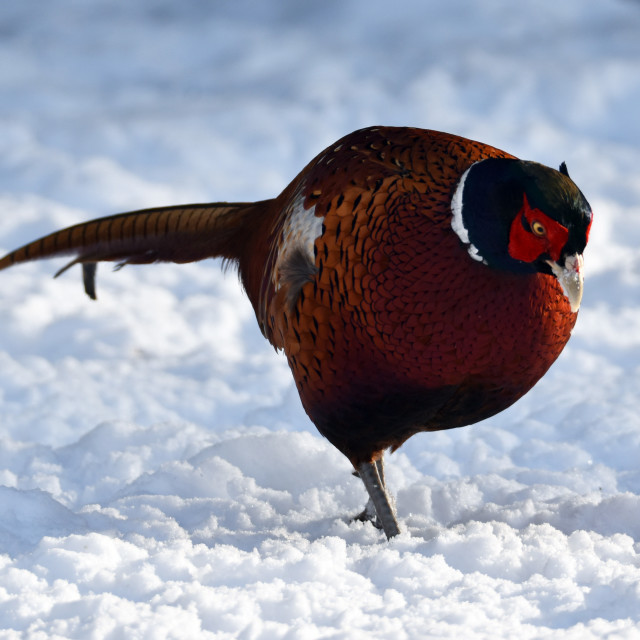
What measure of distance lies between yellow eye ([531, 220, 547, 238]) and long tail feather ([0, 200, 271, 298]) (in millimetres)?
1246

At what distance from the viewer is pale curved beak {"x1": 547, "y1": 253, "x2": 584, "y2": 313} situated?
2.22 metres

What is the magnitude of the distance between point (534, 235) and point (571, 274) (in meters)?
0.14

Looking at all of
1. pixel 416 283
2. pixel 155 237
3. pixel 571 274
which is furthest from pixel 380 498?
pixel 155 237

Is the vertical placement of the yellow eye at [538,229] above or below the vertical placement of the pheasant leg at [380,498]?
above

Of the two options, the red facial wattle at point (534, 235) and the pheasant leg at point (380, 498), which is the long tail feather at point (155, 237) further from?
the red facial wattle at point (534, 235)

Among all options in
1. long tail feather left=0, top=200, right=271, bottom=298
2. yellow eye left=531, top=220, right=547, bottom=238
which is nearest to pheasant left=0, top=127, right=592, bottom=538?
yellow eye left=531, top=220, right=547, bottom=238

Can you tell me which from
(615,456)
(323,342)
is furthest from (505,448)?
(323,342)

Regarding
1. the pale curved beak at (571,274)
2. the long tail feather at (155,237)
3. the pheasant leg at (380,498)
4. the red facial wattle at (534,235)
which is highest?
the long tail feather at (155,237)

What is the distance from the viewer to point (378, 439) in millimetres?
2664

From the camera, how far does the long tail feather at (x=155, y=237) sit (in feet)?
10.5

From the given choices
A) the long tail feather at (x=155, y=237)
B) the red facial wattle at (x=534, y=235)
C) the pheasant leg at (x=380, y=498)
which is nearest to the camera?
the red facial wattle at (x=534, y=235)

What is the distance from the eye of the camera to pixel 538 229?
2.19 metres

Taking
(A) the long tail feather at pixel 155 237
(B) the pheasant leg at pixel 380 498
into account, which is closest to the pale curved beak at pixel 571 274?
(B) the pheasant leg at pixel 380 498

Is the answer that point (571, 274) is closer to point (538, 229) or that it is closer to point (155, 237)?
point (538, 229)
